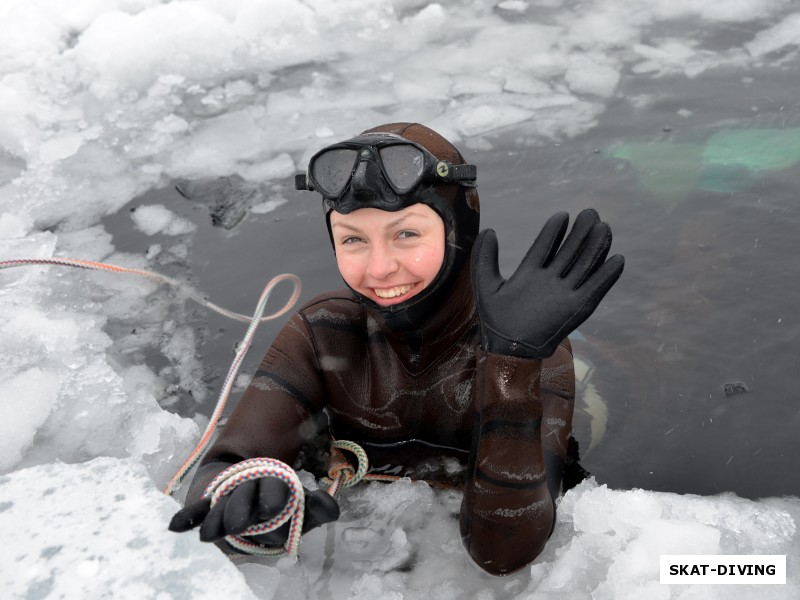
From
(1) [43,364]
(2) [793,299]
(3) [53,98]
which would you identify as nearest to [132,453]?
(1) [43,364]

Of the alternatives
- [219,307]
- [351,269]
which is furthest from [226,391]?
[351,269]

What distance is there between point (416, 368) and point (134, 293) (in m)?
2.30

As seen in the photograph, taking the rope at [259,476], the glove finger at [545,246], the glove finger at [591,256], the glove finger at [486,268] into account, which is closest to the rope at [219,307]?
the rope at [259,476]

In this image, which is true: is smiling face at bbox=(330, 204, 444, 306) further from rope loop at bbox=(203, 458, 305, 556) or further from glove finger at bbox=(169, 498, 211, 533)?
glove finger at bbox=(169, 498, 211, 533)

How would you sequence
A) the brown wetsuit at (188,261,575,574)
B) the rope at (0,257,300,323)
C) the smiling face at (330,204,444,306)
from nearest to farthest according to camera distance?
the brown wetsuit at (188,261,575,574), the smiling face at (330,204,444,306), the rope at (0,257,300,323)

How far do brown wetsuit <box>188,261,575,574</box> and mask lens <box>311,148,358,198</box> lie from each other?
0.50 meters

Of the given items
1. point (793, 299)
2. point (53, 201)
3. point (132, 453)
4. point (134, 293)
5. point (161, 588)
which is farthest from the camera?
point (53, 201)

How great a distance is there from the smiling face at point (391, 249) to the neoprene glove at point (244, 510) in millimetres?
664

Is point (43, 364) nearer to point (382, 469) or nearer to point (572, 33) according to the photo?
point (382, 469)

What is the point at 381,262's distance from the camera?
2.16 m

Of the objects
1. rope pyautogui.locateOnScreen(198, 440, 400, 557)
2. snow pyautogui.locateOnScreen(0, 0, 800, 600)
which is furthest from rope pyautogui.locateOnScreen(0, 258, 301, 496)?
rope pyautogui.locateOnScreen(198, 440, 400, 557)

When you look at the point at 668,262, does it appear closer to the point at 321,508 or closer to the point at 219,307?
the point at 219,307

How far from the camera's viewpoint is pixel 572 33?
20.6 feet

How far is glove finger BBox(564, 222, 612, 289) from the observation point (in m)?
1.96
